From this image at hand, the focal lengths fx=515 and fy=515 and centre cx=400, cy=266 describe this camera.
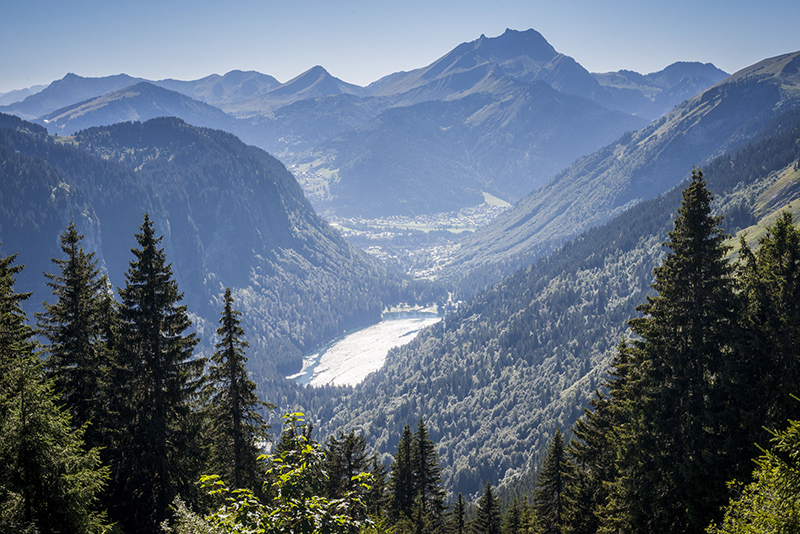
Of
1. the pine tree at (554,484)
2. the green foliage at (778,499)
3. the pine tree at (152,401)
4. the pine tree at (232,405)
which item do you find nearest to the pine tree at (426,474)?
the pine tree at (554,484)

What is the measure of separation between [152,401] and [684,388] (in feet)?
105

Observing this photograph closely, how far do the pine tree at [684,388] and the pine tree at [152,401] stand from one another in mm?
27157

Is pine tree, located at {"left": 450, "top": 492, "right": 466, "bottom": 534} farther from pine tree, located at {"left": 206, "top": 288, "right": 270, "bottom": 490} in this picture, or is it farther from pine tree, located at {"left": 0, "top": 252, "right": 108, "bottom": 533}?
pine tree, located at {"left": 0, "top": 252, "right": 108, "bottom": 533}

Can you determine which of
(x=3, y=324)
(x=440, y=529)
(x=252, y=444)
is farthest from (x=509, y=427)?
(x=3, y=324)

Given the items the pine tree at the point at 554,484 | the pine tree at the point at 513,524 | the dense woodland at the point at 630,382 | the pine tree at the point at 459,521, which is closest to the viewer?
the dense woodland at the point at 630,382

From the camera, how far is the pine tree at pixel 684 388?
28.7m

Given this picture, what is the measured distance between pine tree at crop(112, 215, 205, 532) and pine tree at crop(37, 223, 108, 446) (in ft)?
7.41

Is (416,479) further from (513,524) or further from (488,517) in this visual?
(513,524)

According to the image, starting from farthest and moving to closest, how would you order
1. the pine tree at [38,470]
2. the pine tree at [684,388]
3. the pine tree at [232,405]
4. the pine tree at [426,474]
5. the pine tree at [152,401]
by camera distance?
1. the pine tree at [426,474]
2. the pine tree at [232,405]
3. the pine tree at [152,401]
4. the pine tree at [684,388]
5. the pine tree at [38,470]

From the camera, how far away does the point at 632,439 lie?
3175cm

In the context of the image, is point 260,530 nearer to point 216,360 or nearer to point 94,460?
point 94,460

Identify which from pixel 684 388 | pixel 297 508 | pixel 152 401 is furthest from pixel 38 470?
pixel 684 388

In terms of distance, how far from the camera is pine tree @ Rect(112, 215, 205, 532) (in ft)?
99.3

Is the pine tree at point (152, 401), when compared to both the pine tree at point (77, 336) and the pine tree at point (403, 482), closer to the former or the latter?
the pine tree at point (77, 336)
